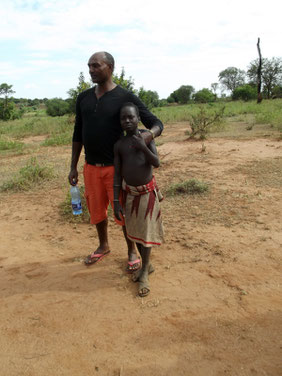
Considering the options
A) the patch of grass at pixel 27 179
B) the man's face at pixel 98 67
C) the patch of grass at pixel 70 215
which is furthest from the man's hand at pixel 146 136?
the patch of grass at pixel 27 179

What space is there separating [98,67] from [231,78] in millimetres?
52004

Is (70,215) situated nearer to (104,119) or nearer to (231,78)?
(104,119)

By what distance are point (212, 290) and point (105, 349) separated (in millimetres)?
879

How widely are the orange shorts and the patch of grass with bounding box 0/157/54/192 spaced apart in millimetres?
2784

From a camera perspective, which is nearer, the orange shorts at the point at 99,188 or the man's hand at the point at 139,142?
the man's hand at the point at 139,142

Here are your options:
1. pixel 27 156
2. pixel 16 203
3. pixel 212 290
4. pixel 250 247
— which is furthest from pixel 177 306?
pixel 27 156

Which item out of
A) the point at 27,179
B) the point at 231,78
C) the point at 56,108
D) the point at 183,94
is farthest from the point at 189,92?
the point at 27,179

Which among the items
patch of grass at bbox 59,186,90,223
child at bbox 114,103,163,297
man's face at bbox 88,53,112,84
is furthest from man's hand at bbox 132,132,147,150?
patch of grass at bbox 59,186,90,223

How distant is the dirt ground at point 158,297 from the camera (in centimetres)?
170

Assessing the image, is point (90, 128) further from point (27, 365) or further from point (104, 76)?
point (27, 365)

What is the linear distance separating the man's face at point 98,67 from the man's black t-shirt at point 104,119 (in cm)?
12

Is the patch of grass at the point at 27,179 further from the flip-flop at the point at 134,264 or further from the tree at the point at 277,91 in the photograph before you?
the tree at the point at 277,91

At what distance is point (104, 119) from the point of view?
7.30 feet

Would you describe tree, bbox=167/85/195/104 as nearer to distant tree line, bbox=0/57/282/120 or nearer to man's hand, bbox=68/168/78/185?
distant tree line, bbox=0/57/282/120
